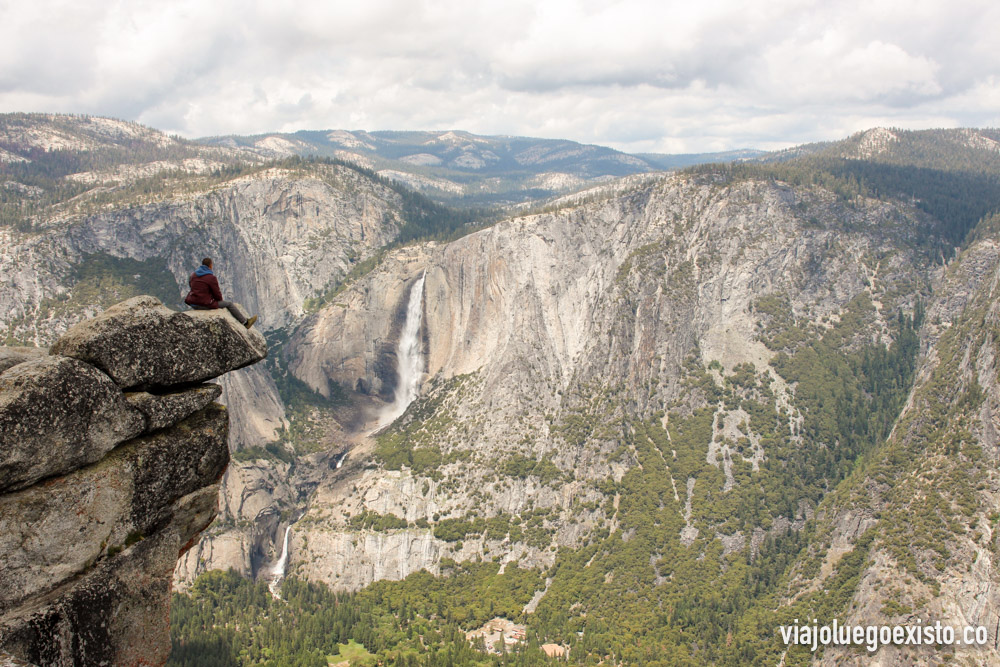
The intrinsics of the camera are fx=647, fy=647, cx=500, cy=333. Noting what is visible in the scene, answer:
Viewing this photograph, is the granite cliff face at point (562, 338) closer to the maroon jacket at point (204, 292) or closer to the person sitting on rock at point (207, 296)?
the person sitting on rock at point (207, 296)

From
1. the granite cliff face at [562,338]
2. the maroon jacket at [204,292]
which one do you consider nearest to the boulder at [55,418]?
the maroon jacket at [204,292]

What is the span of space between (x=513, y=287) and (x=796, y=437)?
2238 inches

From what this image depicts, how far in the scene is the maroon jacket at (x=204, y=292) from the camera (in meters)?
21.0

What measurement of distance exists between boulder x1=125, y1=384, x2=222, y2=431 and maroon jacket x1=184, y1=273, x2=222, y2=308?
2.99 metres

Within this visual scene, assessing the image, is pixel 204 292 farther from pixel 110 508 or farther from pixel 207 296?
pixel 110 508

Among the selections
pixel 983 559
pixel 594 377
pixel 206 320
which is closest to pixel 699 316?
pixel 594 377

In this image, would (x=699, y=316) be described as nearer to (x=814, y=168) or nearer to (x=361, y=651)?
(x=814, y=168)

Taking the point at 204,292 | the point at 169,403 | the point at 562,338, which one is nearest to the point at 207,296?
the point at 204,292

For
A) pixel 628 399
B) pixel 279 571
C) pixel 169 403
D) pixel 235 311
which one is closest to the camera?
pixel 169 403

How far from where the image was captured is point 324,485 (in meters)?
113

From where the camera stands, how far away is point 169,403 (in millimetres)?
18547

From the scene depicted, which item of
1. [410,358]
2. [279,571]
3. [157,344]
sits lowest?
[279,571]

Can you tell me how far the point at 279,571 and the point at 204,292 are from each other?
91837 mm

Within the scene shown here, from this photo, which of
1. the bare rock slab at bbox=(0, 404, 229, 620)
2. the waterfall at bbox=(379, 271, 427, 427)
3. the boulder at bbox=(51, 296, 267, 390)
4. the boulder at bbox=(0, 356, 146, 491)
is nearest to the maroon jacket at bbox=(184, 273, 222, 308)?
the boulder at bbox=(51, 296, 267, 390)
